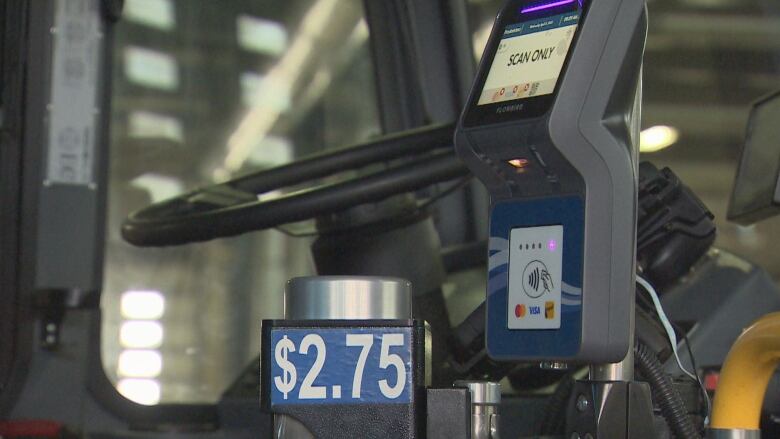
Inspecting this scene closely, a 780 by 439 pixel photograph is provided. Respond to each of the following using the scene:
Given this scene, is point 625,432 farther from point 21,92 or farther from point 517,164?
point 21,92

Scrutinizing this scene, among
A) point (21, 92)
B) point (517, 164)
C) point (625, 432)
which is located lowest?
point (625, 432)

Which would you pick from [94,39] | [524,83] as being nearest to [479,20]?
[94,39]

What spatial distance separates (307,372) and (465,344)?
0.68m

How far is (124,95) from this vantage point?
2.89 metres

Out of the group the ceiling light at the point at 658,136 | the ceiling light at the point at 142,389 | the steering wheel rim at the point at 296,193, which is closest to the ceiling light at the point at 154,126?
the steering wheel rim at the point at 296,193

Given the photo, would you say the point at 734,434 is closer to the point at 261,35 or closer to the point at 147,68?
the point at 147,68

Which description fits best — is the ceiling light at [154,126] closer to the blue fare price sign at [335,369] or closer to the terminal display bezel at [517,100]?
the terminal display bezel at [517,100]

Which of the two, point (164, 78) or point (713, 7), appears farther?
point (713, 7)

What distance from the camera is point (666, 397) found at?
155cm

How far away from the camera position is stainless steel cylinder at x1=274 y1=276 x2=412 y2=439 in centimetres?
117

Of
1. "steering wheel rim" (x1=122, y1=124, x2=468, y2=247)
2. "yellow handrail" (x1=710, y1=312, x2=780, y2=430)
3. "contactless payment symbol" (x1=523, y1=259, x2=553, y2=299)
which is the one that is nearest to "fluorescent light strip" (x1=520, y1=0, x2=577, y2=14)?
"contactless payment symbol" (x1=523, y1=259, x2=553, y2=299)

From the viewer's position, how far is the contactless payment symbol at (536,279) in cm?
128

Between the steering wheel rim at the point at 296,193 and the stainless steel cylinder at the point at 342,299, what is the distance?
37.8 inches

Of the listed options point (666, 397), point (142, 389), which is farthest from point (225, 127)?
point (666, 397)
